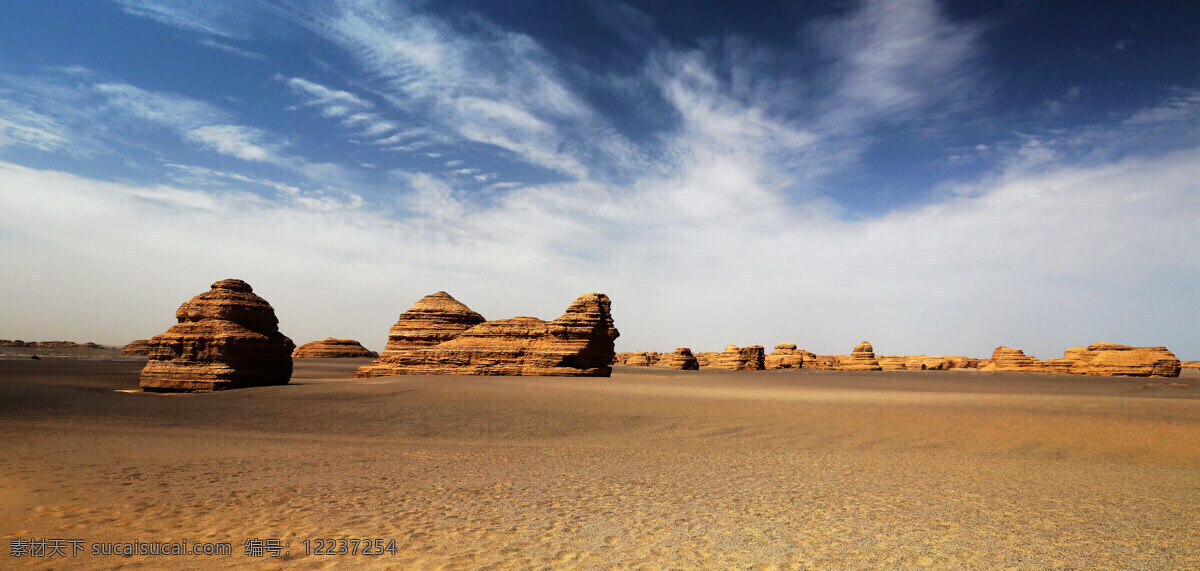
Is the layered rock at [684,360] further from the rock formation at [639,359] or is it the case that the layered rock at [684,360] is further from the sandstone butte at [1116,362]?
the sandstone butte at [1116,362]

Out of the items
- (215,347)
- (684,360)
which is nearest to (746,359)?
(684,360)

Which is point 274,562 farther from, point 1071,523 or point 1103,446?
point 1103,446

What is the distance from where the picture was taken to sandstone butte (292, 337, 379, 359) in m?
92.8

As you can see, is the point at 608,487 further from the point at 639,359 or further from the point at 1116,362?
the point at 639,359

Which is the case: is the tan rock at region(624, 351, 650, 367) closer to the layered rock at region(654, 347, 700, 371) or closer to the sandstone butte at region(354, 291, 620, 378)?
the layered rock at region(654, 347, 700, 371)

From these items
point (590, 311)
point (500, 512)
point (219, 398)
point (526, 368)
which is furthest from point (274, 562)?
point (590, 311)

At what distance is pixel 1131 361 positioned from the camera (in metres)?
57.6

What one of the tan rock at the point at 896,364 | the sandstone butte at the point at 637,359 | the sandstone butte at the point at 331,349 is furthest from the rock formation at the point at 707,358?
the sandstone butte at the point at 331,349

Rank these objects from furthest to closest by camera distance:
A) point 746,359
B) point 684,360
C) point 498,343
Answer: point 746,359 → point 684,360 → point 498,343

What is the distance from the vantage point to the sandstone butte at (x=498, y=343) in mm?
37969

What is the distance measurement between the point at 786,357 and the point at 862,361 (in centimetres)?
1168

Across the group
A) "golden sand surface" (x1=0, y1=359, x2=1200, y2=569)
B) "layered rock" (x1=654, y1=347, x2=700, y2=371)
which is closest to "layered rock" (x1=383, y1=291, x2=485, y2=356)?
"golden sand surface" (x1=0, y1=359, x2=1200, y2=569)

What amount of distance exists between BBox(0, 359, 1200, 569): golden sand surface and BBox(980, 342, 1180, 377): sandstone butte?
5550cm

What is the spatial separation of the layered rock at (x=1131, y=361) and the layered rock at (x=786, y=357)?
36.7 meters
